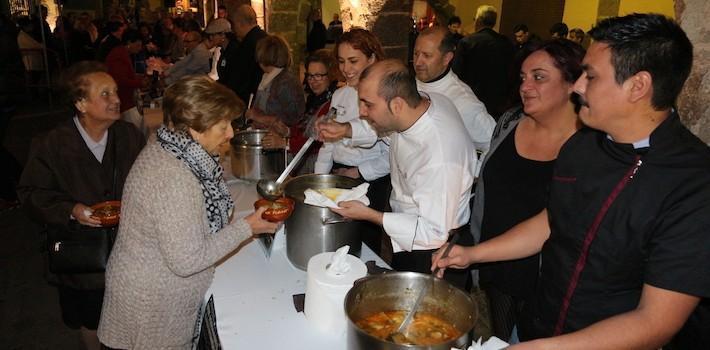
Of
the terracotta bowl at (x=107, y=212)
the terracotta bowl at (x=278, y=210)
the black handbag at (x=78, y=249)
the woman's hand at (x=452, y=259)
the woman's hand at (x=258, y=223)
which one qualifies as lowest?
the black handbag at (x=78, y=249)

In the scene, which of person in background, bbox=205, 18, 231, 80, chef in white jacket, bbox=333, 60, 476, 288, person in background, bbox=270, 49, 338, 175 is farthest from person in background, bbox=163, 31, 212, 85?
chef in white jacket, bbox=333, 60, 476, 288

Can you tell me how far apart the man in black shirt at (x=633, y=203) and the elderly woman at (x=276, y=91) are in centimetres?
258

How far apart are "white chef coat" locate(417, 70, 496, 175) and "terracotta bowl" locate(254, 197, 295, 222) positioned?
147 centimetres

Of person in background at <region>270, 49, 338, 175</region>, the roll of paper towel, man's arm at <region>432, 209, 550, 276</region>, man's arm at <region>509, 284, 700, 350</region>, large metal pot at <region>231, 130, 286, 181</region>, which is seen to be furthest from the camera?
person in background at <region>270, 49, 338, 175</region>

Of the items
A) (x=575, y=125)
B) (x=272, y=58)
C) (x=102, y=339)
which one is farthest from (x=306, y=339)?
(x=272, y=58)

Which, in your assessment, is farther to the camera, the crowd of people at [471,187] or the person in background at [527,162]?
the person in background at [527,162]

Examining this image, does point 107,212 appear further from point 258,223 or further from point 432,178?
point 432,178

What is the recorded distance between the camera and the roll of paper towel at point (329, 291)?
155 centimetres

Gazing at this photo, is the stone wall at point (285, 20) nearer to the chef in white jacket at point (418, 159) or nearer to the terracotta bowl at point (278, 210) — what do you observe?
the chef in white jacket at point (418, 159)

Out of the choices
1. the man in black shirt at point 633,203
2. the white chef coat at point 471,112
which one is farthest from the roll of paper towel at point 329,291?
the white chef coat at point 471,112

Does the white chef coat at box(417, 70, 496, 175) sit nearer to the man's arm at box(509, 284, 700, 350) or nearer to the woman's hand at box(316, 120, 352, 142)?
the woman's hand at box(316, 120, 352, 142)

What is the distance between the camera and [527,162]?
213 centimetres

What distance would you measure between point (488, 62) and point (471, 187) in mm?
3712

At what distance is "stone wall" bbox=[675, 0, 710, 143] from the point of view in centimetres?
176
